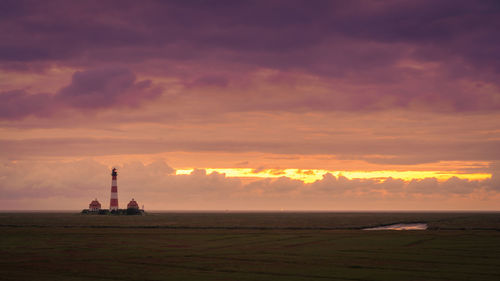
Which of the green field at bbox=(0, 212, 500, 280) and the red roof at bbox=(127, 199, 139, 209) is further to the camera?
the red roof at bbox=(127, 199, 139, 209)

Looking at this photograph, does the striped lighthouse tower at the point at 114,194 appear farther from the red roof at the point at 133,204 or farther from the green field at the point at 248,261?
the green field at the point at 248,261

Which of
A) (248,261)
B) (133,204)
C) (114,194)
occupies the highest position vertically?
(114,194)

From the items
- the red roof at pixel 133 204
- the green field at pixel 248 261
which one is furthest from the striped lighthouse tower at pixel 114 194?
the green field at pixel 248 261

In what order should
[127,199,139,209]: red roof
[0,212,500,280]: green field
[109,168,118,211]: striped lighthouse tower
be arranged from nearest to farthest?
[0,212,500,280]: green field
[109,168,118,211]: striped lighthouse tower
[127,199,139,209]: red roof

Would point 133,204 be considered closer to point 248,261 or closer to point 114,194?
point 114,194

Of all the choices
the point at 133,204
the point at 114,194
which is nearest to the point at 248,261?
the point at 114,194

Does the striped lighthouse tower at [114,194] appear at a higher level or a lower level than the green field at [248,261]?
higher

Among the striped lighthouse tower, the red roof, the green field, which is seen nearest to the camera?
the green field

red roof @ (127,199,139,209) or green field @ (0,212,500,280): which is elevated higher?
red roof @ (127,199,139,209)

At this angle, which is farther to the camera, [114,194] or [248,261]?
[114,194]

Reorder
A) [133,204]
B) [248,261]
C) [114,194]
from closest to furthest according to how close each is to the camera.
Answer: [248,261] < [114,194] < [133,204]

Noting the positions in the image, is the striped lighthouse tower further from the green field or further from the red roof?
the green field

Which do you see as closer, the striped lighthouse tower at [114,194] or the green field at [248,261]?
the green field at [248,261]

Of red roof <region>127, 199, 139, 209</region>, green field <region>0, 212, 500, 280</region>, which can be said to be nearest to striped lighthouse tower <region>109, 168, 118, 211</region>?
red roof <region>127, 199, 139, 209</region>
